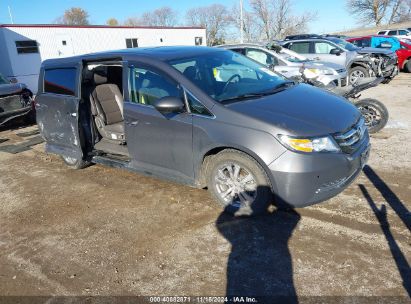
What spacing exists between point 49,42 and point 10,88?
15142mm

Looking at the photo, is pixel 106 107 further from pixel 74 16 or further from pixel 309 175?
pixel 74 16

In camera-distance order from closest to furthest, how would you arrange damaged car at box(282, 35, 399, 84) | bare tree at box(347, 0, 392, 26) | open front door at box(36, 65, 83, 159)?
open front door at box(36, 65, 83, 159)
damaged car at box(282, 35, 399, 84)
bare tree at box(347, 0, 392, 26)

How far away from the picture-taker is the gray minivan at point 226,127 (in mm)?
3291

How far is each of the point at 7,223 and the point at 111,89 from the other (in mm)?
2374

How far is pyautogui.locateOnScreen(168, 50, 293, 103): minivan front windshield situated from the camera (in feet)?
12.7

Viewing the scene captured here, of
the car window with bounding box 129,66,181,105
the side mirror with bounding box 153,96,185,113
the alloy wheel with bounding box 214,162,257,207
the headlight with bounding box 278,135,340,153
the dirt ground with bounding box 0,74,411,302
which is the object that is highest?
the car window with bounding box 129,66,181,105

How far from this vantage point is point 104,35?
998 inches

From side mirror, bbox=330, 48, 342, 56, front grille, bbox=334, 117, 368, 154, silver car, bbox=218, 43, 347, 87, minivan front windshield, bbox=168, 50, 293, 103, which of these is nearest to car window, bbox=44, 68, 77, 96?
minivan front windshield, bbox=168, 50, 293, 103

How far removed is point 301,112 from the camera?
11.6 feet

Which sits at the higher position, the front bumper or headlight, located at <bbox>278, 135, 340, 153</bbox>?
headlight, located at <bbox>278, 135, 340, 153</bbox>

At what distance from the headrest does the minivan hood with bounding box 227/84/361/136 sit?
8.31 ft

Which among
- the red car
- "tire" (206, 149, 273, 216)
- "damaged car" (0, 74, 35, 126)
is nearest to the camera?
"tire" (206, 149, 273, 216)

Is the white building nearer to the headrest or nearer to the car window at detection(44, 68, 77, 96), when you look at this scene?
the car window at detection(44, 68, 77, 96)

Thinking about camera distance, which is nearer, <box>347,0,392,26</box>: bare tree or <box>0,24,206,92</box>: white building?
<box>0,24,206,92</box>: white building
